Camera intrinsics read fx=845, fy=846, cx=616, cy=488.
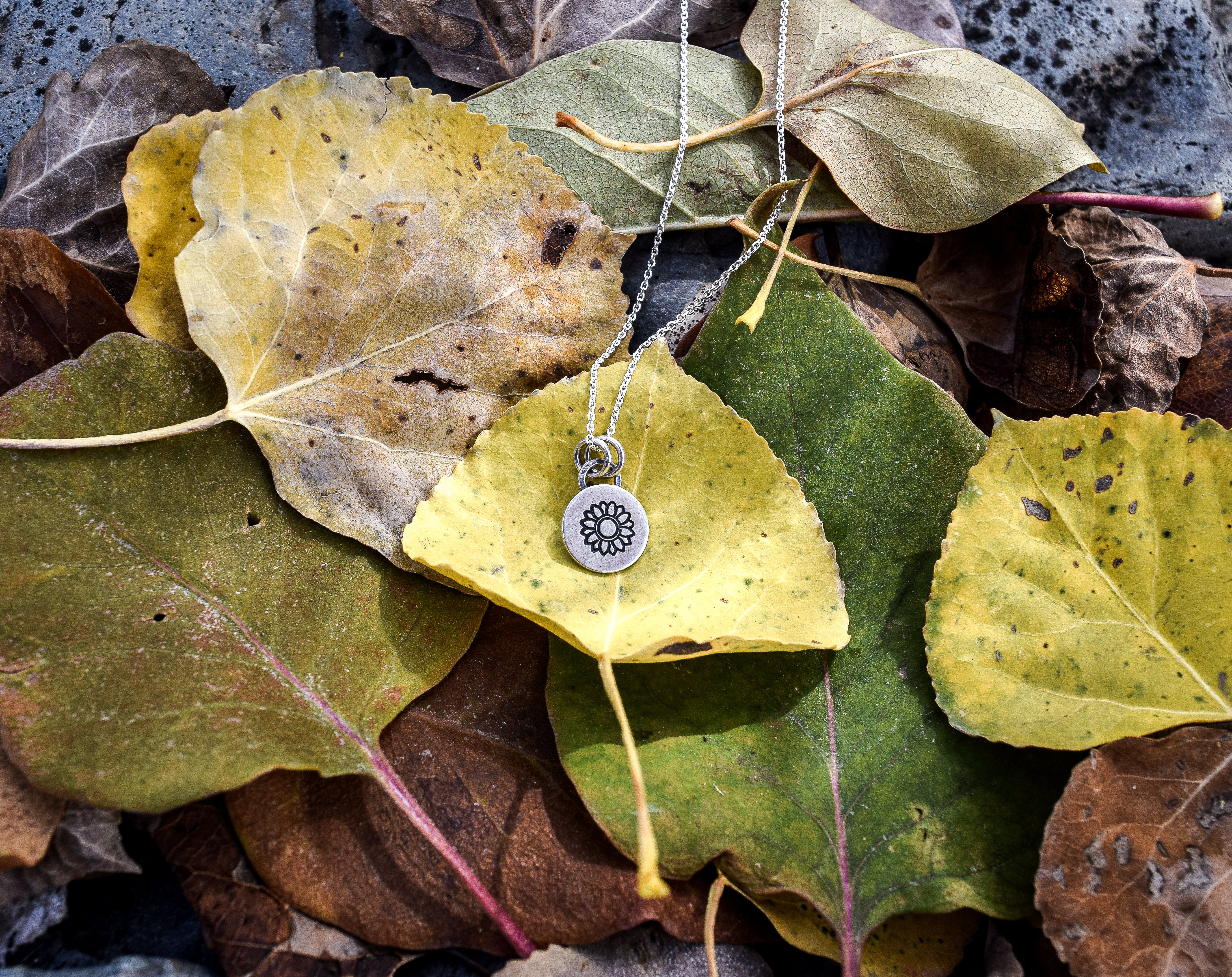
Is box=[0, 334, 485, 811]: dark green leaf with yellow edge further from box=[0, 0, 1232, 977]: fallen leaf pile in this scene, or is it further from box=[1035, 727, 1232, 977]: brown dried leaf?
box=[1035, 727, 1232, 977]: brown dried leaf

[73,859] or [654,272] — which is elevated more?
[654,272]

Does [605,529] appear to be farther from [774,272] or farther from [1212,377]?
[1212,377]

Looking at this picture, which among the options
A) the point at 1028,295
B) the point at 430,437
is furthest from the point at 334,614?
the point at 1028,295

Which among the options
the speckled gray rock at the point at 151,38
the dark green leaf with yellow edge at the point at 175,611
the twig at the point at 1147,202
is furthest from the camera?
the speckled gray rock at the point at 151,38

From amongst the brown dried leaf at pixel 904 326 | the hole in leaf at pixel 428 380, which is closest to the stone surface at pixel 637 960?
the hole in leaf at pixel 428 380

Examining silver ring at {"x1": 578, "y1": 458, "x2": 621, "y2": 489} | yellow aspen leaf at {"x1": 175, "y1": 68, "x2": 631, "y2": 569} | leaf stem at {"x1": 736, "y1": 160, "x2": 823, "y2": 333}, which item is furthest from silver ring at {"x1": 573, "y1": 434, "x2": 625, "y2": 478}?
leaf stem at {"x1": 736, "y1": 160, "x2": 823, "y2": 333}

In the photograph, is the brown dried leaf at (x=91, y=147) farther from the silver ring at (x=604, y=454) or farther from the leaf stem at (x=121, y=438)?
the silver ring at (x=604, y=454)

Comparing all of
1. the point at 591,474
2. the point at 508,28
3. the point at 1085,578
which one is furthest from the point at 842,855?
the point at 508,28
